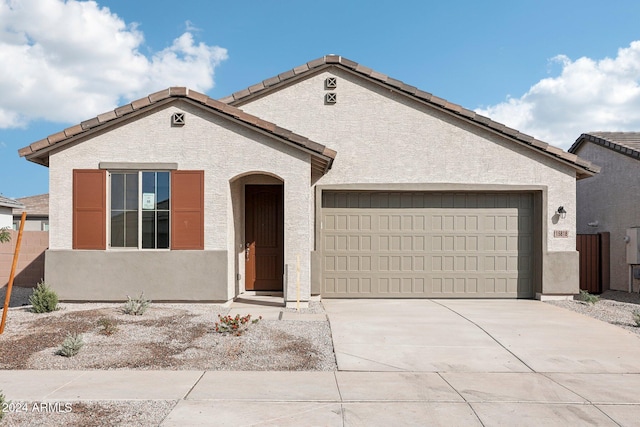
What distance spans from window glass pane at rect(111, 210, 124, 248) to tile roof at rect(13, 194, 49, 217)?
15034 millimetres

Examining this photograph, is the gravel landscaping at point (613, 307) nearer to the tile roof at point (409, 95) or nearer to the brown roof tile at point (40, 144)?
the tile roof at point (409, 95)

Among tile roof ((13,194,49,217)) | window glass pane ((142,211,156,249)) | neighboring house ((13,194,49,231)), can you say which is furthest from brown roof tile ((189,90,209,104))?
neighboring house ((13,194,49,231))

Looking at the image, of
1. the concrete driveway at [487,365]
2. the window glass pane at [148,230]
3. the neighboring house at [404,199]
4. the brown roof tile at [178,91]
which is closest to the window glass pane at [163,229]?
Answer: the window glass pane at [148,230]

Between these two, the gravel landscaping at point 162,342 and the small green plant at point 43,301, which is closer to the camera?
the gravel landscaping at point 162,342

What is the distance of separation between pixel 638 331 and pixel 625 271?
5.45 metres

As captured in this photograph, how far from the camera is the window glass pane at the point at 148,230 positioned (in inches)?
428

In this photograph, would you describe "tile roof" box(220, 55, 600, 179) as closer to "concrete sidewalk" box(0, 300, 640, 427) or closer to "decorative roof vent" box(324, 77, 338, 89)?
"decorative roof vent" box(324, 77, 338, 89)

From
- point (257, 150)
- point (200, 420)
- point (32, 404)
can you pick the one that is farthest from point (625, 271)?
point (32, 404)

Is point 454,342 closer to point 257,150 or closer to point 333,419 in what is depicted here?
point 333,419

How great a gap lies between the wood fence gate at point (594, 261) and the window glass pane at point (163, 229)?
11419 millimetres

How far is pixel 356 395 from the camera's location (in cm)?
577

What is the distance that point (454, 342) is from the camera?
8.30 metres

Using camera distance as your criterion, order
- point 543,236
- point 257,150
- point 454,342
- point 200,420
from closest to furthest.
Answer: point 200,420 < point 454,342 < point 257,150 < point 543,236

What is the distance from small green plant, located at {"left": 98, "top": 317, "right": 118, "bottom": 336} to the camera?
8.25 m
